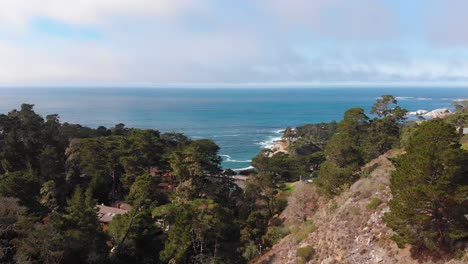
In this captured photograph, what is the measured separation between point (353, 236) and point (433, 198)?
18.0 feet

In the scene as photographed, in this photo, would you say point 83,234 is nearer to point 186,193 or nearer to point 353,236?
point 186,193

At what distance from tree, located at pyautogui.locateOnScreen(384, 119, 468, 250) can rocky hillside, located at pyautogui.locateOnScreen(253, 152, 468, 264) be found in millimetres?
1038

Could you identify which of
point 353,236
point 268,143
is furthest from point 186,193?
point 268,143

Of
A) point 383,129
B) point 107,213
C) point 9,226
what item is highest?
point 383,129

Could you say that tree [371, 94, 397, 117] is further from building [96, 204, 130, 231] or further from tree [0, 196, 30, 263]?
tree [0, 196, 30, 263]

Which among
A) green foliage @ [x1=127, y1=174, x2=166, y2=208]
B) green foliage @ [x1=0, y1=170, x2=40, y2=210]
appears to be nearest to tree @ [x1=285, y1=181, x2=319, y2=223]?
green foliage @ [x1=127, y1=174, x2=166, y2=208]

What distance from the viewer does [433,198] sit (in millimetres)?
11648

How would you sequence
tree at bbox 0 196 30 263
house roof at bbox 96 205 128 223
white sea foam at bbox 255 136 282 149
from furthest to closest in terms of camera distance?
white sea foam at bbox 255 136 282 149 < house roof at bbox 96 205 128 223 < tree at bbox 0 196 30 263

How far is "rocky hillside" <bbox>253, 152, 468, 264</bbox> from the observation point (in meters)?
14.4

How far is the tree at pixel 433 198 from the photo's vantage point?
38.3 ft

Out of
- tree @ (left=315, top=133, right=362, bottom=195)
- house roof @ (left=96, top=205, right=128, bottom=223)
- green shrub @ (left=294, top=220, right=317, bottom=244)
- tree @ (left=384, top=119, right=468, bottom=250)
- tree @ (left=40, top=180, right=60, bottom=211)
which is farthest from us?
house roof @ (left=96, top=205, right=128, bottom=223)

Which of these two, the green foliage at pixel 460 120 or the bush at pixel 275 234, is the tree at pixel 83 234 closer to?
the bush at pixel 275 234

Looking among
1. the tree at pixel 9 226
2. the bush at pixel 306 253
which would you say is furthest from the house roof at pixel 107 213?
the bush at pixel 306 253

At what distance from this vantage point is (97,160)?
36.0m
